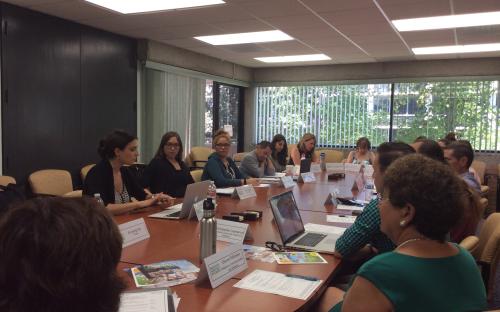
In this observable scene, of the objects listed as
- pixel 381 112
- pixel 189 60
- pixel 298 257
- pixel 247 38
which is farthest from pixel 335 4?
pixel 381 112

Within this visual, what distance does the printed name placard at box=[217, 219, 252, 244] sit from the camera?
207 cm

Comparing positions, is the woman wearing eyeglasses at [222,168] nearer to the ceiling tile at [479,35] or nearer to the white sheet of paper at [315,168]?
the white sheet of paper at [315,168]

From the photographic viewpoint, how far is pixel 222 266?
63.5 inches

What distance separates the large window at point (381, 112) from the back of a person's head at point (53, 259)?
8.10 meters

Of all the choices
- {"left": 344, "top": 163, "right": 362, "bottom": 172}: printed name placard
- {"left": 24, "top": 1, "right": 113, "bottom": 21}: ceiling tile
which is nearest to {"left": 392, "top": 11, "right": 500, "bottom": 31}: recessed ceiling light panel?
{"left": 344, "top": 163, "right": 362, "bottom": 172}: printed name placard

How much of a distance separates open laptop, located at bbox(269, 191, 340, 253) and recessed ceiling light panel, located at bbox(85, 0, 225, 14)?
249 centimetres

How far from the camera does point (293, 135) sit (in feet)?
29.6

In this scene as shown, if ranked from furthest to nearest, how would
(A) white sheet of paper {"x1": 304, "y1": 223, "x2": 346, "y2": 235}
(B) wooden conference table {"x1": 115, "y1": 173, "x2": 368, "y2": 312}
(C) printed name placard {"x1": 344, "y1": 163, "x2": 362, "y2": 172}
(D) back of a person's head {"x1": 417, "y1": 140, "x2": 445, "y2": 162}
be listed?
(C) printed name placard {"x1": 344, "y1": 163, "x2": 362, "y2": 172}, (D) back of a person's head {"x1": 417, "y1": 140, "x2": 445, "y2": 162}, (A) white sheet of paper {"x1": 304, "y1": 223, "x2": 346, "y2": 235}, (B) wooden conference table {"x1": 115, "y1": 173, "x2": 368, "y2": 312}

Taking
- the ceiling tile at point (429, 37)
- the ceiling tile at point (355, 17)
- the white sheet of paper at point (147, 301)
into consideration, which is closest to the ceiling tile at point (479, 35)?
the ceiling tile at point (429, 37)

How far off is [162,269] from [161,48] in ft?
16.9

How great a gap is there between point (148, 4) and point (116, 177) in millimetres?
2010

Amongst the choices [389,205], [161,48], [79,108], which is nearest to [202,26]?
[161,48]

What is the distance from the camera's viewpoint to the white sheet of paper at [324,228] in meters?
2.43

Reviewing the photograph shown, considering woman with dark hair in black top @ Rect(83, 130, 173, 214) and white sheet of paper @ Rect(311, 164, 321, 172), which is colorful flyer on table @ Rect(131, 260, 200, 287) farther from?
white sheet of paper @ Rect(311, 164, 321, 172)
